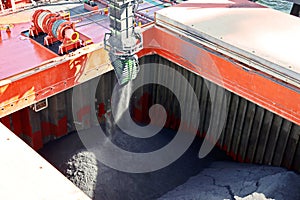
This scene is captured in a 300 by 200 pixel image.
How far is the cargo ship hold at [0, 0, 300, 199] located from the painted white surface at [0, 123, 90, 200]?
65cm

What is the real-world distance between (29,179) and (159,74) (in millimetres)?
7087

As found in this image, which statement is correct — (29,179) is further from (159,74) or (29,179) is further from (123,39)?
(159,74)

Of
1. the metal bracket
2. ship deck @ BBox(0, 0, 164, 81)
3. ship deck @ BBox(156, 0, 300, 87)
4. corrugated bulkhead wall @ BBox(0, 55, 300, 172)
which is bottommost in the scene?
corrugated bulkhead wall @ BBox(0, 55, 300, 172)

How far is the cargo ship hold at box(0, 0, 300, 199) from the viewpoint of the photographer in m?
10.6

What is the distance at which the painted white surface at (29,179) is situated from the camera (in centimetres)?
718

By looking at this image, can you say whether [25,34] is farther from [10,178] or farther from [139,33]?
[10,178]

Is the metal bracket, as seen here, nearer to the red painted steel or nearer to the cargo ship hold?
the cargo ship hold

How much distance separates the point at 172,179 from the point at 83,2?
6358 millimetres

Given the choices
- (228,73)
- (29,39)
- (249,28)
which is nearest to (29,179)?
(29,39)

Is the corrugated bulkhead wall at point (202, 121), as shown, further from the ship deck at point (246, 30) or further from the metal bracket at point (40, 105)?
the ship deck at point (246, 30)

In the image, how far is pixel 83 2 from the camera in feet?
45.6

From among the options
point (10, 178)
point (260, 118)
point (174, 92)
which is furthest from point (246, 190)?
point (10, 178)

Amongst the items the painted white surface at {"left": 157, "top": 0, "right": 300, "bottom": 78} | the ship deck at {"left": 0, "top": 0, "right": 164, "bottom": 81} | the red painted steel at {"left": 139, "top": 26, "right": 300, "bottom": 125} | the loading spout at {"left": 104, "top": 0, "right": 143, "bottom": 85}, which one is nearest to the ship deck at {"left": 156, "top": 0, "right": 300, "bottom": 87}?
the painted white surface at {"left": 157, "top": 0, "right": 300, "bottom": 78}

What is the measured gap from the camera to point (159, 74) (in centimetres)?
1378
